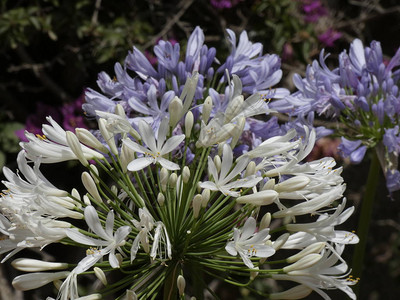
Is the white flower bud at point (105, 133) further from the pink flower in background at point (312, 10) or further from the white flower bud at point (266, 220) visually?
the pink flower in background at point (312, 10)

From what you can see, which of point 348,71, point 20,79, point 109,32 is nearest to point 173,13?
point 109,32

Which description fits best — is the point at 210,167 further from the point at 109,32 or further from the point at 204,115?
the point at 109,32

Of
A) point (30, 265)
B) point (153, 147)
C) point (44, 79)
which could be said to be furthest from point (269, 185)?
point (44, 79)

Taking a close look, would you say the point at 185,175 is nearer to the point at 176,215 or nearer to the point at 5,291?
the point at 176,215

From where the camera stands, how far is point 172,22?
3.71 metres

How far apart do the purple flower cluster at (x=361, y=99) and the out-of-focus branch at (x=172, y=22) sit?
5.09ft

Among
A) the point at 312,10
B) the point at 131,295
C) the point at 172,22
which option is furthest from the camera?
the point at 312,10

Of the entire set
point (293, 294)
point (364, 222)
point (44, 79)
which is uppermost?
point (44, 79)

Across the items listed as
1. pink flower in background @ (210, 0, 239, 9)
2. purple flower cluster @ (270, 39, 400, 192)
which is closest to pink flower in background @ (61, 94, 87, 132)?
pink flower in background @ (210, 0, 239, 9)

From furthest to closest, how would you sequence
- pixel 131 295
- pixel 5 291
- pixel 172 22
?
pixel 172 22
pixel 5 291
pixel 131 295

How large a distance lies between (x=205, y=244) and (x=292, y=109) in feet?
2.79

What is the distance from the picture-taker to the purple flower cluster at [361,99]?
2.15 meters

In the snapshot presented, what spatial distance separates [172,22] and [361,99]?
1.85 metres

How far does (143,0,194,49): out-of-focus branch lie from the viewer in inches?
141
